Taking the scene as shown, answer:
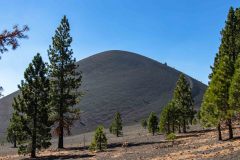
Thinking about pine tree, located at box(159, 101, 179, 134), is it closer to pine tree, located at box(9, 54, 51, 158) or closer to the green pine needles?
the green pine needles

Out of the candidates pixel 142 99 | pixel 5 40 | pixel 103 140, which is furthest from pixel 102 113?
pixel 5 40

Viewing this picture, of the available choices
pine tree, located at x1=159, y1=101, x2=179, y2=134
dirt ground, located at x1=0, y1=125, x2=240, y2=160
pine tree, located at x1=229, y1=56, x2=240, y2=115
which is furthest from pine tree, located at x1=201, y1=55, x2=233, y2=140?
pine tree, located at x1=159, y1=101, x2=179, y2=134

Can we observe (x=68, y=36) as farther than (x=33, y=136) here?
Yes

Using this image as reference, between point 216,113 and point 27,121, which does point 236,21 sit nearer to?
point 216,113

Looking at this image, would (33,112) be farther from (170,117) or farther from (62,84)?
(170,117)

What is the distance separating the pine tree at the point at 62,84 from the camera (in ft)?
192

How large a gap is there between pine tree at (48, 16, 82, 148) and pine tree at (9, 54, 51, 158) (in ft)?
33.8

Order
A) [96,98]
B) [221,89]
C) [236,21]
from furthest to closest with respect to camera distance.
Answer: [96,98], [236,21], [221,89]

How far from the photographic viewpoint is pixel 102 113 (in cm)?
17662

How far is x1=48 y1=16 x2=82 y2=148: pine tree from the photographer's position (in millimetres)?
58672

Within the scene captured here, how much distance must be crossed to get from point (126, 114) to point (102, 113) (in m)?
11.3

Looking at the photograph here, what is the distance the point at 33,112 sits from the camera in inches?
1861

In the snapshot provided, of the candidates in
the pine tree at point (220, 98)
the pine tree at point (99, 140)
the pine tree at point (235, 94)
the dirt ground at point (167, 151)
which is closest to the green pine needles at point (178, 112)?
the dirt ground at point (167, 151)

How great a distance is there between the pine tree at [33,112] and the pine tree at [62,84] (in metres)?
10.3
